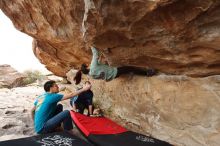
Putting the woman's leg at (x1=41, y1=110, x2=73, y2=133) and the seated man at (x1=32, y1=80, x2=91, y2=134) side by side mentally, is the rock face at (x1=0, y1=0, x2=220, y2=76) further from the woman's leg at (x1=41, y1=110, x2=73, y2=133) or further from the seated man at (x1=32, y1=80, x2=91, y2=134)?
the woman's leg at (x1=41, y1=110, x2=73, y2=133)

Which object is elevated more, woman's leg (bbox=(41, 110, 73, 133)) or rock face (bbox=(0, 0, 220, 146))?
rock face (bbox=(0, 0, 220, 146))

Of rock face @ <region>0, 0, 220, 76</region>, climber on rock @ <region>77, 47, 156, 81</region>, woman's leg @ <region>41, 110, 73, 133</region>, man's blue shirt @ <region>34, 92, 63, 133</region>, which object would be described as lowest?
woman's leg @ <region>41, 110, 73, 133</region>

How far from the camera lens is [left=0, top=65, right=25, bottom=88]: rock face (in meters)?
16.4

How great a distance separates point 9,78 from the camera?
16.9m

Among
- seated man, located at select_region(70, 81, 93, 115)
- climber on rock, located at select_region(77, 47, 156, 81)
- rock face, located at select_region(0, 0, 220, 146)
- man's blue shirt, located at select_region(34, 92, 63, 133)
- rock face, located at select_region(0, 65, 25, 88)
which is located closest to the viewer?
rock face, located at select_region(0, 0, 220, 146)

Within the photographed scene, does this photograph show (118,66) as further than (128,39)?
Yes

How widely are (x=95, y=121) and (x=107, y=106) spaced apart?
1.22 m

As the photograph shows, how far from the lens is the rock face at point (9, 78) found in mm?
16406

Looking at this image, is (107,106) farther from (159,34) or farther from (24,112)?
(159,34)

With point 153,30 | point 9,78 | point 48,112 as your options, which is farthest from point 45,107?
point 9,78

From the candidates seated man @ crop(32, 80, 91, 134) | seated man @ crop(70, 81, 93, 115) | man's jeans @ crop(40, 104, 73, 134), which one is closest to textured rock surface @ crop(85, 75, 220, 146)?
seated man @ crop(70, 81, 93, 115)

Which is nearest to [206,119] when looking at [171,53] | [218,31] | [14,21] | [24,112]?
[171,53]

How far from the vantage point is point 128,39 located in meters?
4.36

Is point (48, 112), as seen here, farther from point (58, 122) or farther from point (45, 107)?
point (58, 122)
